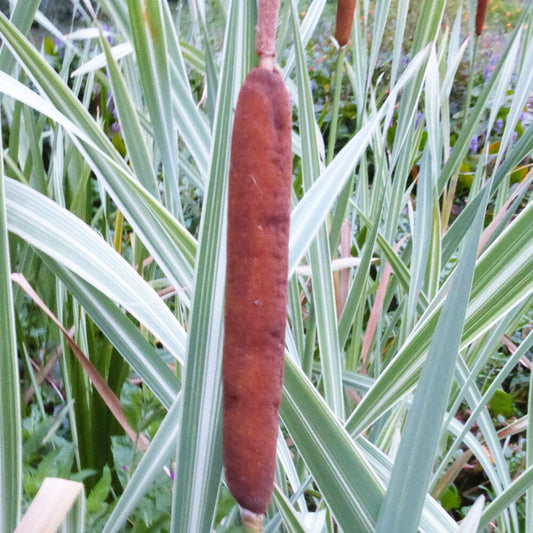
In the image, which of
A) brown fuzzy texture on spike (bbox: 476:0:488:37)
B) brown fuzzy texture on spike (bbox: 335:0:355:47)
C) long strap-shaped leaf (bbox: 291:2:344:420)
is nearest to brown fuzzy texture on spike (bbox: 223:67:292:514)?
long strap-shaped leaf (bbox: 291:2:344:420)

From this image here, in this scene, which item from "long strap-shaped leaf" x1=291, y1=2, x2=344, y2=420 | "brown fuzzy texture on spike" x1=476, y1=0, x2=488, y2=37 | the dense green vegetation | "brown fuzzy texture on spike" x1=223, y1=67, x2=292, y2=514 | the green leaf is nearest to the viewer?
"brown fuzzy texture on spike" x1=223, y1=67, x2=292, y2=514

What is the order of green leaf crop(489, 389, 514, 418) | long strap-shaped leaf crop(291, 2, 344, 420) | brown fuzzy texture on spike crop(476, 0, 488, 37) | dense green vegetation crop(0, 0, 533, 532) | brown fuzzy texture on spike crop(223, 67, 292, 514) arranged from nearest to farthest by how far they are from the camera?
brown fuzzy texture on spike crop(223, 67, 292, 514) < dense green vegetation crop(0, 0, 533, 532) < long strap-shaped leaf crop(291, 2, 344, 420) < brown fuzzy texture on spike crop(476, 0, 488, 37) < green leaf crop(489, 389, 514, 418)

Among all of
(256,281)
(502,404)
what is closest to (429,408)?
(256,281)

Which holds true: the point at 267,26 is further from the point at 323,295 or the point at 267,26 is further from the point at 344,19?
the point at 344,19

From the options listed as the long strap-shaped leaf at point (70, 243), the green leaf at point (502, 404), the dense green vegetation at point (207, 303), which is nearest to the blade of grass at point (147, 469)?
the dense green vegetation at point (207, 303)

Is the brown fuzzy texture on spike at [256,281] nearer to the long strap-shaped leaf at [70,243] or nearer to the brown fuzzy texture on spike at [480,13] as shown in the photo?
the long strap-shaped leaf at [70,243]

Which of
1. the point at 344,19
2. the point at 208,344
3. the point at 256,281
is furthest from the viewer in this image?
the point at 344,19

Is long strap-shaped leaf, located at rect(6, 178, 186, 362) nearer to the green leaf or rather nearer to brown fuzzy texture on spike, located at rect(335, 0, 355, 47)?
brown fuzzy texture on spike, located at rect(335, 0, 355, 47)
